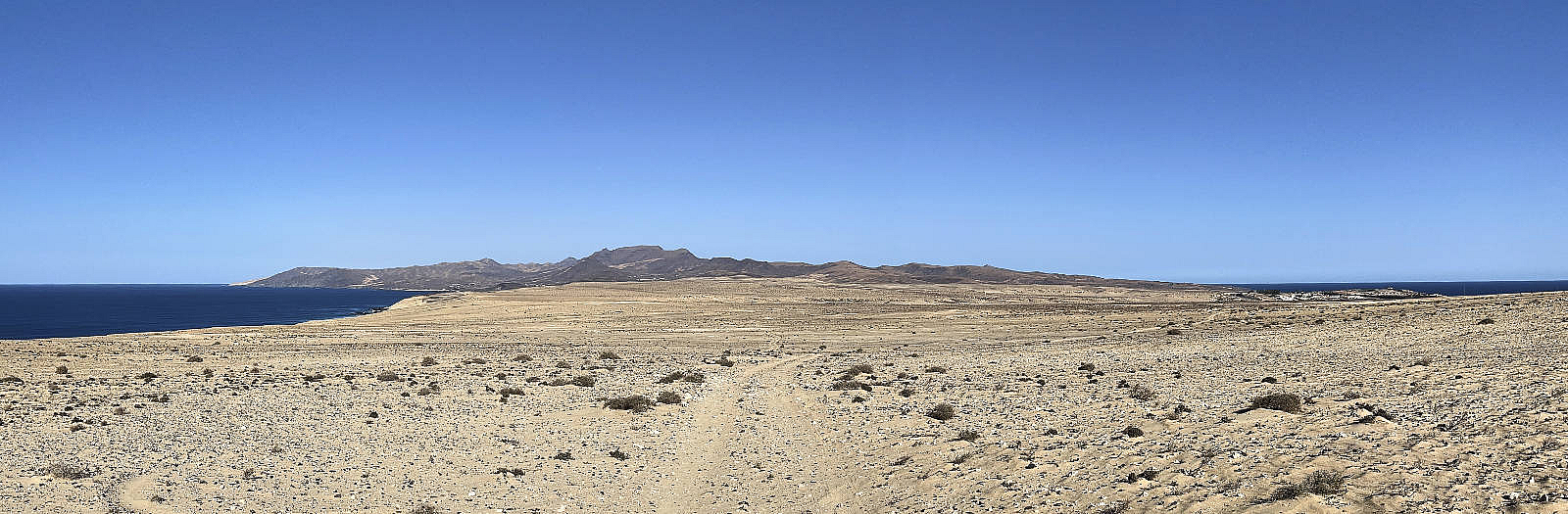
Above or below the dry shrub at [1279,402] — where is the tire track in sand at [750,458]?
below

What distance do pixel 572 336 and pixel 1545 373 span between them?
4528cm

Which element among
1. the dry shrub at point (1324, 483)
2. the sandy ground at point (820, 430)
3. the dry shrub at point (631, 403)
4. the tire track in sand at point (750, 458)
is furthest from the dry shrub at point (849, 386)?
the dry shrub at point (1324, 483)

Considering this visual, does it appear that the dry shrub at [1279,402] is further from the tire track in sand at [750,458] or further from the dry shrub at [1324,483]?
the tire track in sand at [750,458]

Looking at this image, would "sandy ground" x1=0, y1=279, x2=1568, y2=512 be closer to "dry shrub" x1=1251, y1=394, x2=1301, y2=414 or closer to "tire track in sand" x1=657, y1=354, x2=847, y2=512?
"tire track in sand" x1=657, y1=354, x2=847, y2=512

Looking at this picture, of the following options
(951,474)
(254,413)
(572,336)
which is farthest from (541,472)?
(572,336)

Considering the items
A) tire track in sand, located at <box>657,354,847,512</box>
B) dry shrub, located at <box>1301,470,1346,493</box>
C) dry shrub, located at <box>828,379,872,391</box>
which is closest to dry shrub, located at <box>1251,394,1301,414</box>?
dry shrub, located at <box>1301,470,1346,493</box>

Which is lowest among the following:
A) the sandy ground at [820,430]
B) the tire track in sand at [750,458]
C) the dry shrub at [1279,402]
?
the tire track in sand at [750,458]

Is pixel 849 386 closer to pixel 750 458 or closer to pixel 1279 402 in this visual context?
pixel 750 458

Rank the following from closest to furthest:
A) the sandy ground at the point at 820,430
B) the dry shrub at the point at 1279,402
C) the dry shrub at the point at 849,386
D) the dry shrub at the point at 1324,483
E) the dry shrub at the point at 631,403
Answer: the dry shrub at the point at 1324,483 < the sandy ground at the point at 820,430 < the dry shrub at the point at 1279,402 < the dry shrub at the point at 631,403 < the dry shrub at the point at 849,386

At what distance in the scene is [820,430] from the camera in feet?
63.9

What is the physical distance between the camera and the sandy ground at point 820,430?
12695 mm

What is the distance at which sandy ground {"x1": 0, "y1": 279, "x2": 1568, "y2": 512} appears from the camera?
500 inches

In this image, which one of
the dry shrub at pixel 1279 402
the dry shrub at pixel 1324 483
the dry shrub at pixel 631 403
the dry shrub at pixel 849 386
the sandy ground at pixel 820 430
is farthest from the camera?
the dry shrub at pixel 849 386

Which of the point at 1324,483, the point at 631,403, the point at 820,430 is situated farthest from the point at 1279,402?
the point at 631,403
